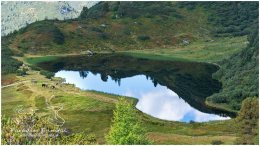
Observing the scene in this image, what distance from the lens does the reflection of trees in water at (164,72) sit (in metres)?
139

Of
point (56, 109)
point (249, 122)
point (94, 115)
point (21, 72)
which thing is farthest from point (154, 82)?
point (249, 122)

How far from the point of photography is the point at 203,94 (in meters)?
134

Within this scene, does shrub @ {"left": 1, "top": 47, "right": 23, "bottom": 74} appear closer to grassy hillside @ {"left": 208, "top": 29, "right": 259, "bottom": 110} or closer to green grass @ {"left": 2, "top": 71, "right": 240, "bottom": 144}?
green grass @ {"left": 2, "top": 71, "right": 240, "bottom": 144}

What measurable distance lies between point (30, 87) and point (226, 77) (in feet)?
184

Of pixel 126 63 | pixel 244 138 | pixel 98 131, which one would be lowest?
pixel 126 63

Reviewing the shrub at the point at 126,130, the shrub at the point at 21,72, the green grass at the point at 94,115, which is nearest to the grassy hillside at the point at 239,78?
the green grass at the point at 94,115

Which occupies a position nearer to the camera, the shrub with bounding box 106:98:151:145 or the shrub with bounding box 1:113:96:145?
the shrub with bounding box 1:113:96:145

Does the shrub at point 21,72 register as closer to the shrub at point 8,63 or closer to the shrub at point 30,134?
the shrub at point 8,63

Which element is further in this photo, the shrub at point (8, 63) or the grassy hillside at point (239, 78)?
the shrub at point (8, 63)

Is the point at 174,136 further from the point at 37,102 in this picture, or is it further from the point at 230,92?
the point at 230,92

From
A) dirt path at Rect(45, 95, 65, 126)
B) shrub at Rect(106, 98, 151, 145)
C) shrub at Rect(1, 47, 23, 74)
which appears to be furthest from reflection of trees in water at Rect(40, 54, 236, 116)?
shrub at Rect(106, 98, 151, 145)

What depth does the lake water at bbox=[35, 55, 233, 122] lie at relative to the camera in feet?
384

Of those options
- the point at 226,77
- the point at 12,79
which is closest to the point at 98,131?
the point at 12,79

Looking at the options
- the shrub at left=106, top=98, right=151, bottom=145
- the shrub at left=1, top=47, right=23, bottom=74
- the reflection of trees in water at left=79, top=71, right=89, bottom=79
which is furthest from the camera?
the reflection of trees in water at left=79, top=71, right=89, bottom=79
